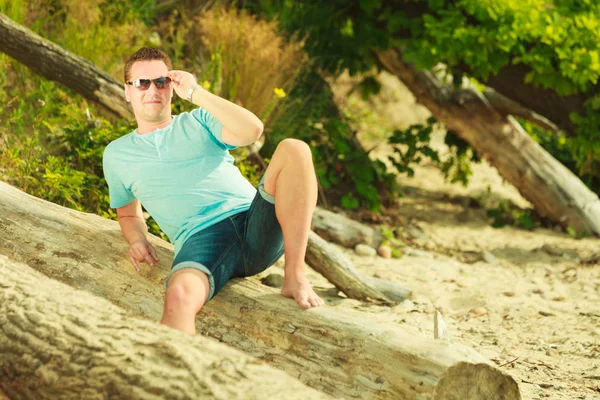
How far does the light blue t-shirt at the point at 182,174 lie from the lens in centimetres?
314

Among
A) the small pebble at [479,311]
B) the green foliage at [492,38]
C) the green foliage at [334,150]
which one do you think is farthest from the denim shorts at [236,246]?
the green foliage at [492,38]

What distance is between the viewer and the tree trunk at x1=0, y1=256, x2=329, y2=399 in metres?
2.12

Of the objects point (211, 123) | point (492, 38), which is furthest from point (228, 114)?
point (492, 38)

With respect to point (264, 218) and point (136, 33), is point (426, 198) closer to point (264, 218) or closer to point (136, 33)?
point (136, 33)

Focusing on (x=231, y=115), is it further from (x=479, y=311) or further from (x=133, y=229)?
(x=479, y=311)

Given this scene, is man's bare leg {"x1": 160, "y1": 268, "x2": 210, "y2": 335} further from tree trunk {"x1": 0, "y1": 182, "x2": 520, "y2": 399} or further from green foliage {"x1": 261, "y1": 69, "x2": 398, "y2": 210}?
green foliage {"x1": 261, "y1": 69, "x2": 398, "y2": 210}

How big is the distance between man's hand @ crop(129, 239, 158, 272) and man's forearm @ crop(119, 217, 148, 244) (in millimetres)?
35

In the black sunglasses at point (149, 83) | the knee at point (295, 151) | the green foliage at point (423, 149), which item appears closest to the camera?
the knee at point (295, 151)

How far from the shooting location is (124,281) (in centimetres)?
325

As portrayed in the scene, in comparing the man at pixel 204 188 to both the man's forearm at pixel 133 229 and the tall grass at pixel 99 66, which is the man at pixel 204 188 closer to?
the man's forearm at pixel 133 229

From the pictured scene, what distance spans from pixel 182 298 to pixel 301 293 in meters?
0.49

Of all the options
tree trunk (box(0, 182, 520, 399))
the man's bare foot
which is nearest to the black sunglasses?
tree trunk (box(0, 182, 520, 399))

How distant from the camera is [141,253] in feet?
10.6

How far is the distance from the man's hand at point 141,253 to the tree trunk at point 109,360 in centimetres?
67
